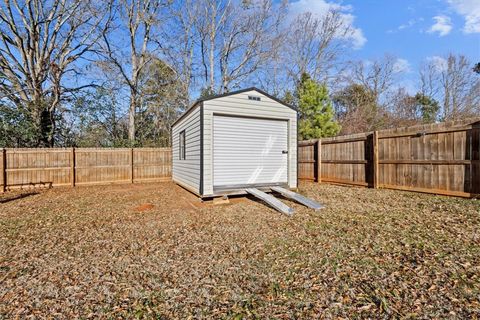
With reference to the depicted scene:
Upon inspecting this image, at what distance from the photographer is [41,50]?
12.2m

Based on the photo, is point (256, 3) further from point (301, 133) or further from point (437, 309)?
point (437, 309)

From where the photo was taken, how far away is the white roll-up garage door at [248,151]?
667 centimetres

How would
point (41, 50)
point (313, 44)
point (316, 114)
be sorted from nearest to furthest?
point (41, 50), point (316, 114), point (313, 44)

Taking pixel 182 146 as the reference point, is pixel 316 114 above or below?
above

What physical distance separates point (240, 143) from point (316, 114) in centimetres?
910

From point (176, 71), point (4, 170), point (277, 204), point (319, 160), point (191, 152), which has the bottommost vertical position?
point (277, 204)

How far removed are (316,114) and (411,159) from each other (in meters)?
8.45

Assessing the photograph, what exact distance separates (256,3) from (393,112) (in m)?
13.9

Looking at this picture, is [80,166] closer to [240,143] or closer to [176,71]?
[240,143]

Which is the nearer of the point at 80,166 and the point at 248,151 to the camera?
the point at 248,151

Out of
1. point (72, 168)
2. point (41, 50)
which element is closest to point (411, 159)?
point (72, 168)

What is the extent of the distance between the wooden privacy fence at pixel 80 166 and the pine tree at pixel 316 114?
8.20m

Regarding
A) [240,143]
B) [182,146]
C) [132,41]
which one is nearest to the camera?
[240,143]

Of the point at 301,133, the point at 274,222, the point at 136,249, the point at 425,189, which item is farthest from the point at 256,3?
the point at 136,249
